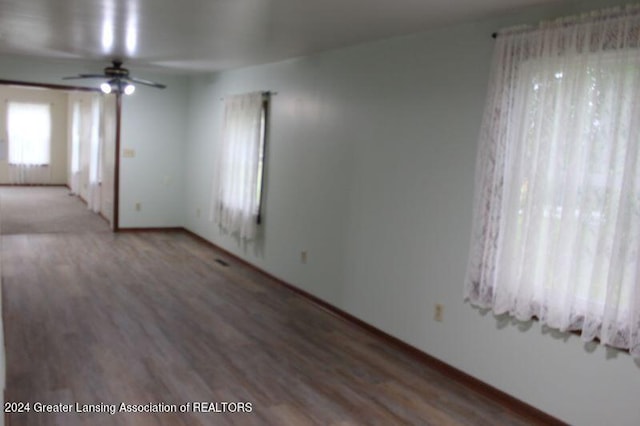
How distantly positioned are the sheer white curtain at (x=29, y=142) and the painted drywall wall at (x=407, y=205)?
9.34 meters

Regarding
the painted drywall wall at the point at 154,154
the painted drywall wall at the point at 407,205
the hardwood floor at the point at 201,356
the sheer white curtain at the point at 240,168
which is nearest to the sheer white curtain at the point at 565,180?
the painted drywall wall at the point at 407,205

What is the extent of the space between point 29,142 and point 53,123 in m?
0.70

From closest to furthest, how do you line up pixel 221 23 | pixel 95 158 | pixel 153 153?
pixel 221 23, pixel 153 153, pixel 95 158

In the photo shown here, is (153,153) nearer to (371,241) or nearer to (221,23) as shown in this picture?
(221,23)

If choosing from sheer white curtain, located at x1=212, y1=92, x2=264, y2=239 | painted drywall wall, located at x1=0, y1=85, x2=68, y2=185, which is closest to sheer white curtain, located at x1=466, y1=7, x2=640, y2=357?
sheer white curtain, located at x1=212, y1=92, x2=264, y2=239

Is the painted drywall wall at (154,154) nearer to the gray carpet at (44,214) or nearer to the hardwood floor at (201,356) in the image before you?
the gray carpet at (44,214)

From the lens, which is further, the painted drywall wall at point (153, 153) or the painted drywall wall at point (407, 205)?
the painted drywall wall at point (153, 153)

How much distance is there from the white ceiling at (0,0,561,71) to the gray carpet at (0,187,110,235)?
10.1 ft

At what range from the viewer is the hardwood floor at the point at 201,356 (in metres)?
3.05

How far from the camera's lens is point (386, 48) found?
4.22 m

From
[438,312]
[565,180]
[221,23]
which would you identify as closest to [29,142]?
[221,23]

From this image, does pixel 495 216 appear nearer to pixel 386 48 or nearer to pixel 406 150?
pixel 406 150

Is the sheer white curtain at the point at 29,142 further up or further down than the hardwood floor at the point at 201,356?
further up

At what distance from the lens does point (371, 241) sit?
14.4ft
